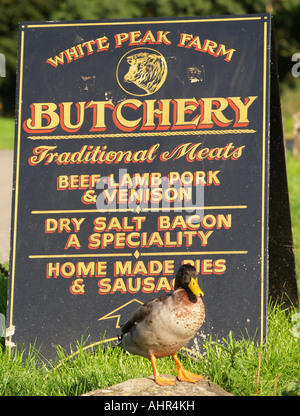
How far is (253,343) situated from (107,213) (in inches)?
46.6

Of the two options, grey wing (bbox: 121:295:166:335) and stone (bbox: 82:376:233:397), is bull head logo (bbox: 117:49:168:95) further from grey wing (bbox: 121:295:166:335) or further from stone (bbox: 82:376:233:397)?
stone (bbox: 82:376:233:397)

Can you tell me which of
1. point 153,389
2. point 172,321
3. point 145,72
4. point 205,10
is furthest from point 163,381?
point 205,10

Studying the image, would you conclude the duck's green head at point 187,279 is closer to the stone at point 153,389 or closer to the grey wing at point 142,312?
the grey wing at point 142,312

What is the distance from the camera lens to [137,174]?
3977 mm

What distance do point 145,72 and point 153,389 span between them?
198 cm

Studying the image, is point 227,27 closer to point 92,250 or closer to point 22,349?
point 92,250

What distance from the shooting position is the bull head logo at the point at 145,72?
13.1 ft

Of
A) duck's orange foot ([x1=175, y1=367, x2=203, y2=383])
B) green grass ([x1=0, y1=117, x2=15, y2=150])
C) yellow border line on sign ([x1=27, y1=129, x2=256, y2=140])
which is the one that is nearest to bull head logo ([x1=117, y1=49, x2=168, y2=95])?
yellow border line on sign ([x1=27, y1=129, x2=256, y2=140])

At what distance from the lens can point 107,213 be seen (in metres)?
3.96

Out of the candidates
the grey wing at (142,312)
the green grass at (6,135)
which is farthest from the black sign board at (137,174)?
the green grass at (6,135)
